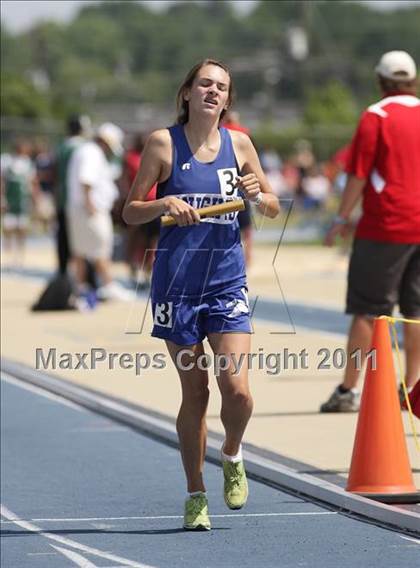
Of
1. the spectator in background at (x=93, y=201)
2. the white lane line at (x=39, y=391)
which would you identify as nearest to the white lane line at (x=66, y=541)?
the white lane line at (x=39, y=391)

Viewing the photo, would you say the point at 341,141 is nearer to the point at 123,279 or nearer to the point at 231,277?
the point at 123,279

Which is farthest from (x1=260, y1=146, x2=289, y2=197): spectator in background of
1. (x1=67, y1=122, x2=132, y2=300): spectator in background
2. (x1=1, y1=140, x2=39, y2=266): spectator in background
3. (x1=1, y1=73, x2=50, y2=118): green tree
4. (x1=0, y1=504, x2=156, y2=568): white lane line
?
(x1=0, y1=504, x2=156, y2=568): white lane line

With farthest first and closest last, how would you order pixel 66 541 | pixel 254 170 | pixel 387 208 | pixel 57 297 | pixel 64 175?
pixel 64 175 < pixel 57 297 < pixel 387 208 < pixel 66 541 < pixel 254 170

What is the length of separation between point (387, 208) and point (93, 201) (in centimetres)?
911

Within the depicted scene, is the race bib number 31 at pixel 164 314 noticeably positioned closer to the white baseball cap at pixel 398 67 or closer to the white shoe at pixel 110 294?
the white baseball cap at pixel 398 67

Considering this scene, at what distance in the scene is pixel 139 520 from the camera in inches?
324

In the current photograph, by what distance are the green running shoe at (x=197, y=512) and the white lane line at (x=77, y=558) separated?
0.56 meters

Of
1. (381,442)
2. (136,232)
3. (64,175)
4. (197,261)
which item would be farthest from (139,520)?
(136,232)

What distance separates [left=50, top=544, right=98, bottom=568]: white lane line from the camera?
7160 mm

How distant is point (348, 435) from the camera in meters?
10.2

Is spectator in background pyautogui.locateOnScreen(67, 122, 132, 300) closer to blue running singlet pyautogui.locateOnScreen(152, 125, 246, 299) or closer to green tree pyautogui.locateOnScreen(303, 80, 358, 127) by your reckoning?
blue running singlet pyautogui.locateOnScreen(152, 125, 246, 299)

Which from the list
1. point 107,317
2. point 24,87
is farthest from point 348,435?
point 24,87

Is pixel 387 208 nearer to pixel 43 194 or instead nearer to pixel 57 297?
pixel 57 297

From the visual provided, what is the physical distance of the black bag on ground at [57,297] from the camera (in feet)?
61.5
